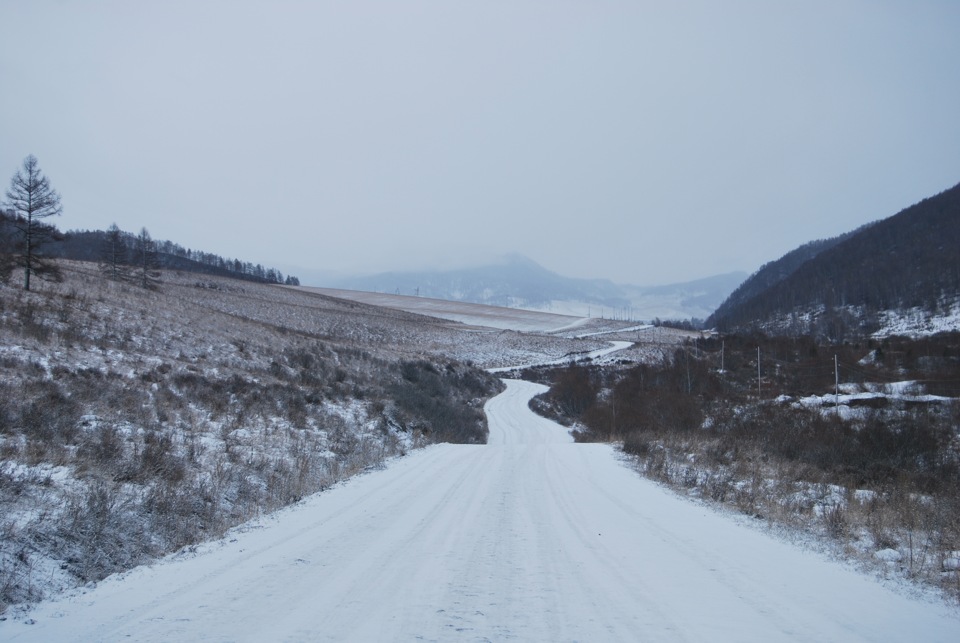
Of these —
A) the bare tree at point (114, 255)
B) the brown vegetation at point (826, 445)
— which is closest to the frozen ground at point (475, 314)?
the bare tree at point (114, 255)

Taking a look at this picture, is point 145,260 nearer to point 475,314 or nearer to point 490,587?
point 490,587

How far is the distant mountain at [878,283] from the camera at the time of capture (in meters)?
101

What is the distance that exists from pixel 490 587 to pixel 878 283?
151 metres

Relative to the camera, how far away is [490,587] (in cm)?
493

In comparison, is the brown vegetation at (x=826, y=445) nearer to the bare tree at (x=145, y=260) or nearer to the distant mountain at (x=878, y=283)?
the bare tree at (x=145, y=260)

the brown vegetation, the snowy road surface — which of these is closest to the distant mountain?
the brown vegetation

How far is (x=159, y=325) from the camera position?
27250 millimetres

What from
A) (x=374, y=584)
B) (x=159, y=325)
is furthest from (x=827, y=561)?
(x=159, y=325)

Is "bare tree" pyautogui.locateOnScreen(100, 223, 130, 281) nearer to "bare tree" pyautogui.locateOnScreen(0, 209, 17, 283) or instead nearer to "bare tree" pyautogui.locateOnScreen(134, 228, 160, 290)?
"bare tree" pyautogui.locateOnScreen(134, 228, 160, 290)

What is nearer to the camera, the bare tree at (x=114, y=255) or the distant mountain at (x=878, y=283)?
the bare tree at (x=114, y=255)

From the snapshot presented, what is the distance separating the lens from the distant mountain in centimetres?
10094

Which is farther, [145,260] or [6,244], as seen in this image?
[145,260]

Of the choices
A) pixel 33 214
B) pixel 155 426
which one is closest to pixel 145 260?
pixel 33 214

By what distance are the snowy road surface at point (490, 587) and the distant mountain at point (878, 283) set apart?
97.7 metres
